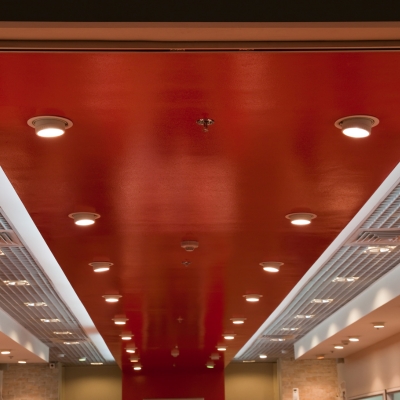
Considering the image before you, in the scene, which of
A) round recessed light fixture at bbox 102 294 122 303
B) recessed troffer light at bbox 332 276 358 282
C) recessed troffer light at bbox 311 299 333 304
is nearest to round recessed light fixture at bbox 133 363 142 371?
recessed troffer light at bbox 311 299 333 304

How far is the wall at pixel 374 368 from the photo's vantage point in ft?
42.6

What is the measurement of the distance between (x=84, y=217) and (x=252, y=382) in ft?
55.3

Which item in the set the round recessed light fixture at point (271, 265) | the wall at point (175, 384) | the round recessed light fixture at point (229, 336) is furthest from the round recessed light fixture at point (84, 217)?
the wall at point (175, 384)

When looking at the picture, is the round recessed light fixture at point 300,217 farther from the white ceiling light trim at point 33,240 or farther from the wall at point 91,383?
the wall at point 91,383

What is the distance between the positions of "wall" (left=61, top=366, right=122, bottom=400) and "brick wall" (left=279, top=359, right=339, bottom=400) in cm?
487

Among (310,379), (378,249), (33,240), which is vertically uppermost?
(33,240)

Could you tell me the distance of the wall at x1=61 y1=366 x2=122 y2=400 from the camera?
832 inches

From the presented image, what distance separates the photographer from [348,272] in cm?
910

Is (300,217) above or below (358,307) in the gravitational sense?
below

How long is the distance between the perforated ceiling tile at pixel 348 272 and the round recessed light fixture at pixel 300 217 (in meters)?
0.95

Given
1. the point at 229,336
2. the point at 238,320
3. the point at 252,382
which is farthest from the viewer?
the point at 252,382

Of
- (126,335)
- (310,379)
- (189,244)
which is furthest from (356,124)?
(310,379)
